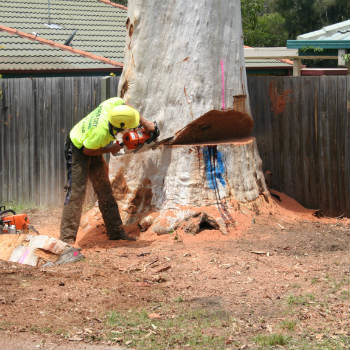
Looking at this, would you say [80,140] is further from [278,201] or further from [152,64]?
[278,201]

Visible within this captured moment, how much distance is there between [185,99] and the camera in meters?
9.22

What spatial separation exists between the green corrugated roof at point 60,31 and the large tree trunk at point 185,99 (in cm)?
643

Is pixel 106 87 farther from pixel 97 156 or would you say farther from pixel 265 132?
pixel 265 132

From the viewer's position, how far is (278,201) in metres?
10.4

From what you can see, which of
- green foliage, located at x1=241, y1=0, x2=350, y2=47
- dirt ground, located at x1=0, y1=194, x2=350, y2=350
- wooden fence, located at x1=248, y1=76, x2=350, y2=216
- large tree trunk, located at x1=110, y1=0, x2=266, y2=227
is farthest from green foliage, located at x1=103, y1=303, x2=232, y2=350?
green foliage, located at x1=241, y1=0, x2=350, y2=47

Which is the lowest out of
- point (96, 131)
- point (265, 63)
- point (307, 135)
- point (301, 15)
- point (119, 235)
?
point (119, 235)

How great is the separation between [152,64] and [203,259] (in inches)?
112

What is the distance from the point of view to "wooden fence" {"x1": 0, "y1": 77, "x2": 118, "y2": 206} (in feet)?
36.3

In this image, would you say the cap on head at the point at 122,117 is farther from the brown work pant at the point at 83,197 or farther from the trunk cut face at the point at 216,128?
the trunk cut face at the point at 216,128

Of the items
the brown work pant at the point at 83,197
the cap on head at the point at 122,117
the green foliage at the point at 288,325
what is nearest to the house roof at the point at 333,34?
the brown work pant at the point at 83,197

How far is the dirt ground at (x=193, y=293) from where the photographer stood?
574cm

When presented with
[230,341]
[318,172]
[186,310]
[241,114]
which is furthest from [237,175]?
[230,341]

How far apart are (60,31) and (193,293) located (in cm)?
1263

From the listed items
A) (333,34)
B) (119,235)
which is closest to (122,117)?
(119,235)
